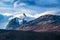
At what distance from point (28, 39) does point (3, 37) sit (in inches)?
1054

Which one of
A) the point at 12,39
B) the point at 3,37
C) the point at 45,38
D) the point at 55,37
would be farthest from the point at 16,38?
the point at 55,37

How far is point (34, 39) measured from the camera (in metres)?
155

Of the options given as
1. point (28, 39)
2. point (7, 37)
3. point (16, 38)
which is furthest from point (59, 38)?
point (7, 37)

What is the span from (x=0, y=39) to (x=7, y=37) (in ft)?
26.2

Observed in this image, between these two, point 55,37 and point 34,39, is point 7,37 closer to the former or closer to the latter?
point 34,39

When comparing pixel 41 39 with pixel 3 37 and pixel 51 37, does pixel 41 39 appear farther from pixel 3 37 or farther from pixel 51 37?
pixel 3 37

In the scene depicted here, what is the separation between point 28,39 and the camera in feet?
504

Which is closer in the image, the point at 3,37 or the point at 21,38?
the point at 21,38

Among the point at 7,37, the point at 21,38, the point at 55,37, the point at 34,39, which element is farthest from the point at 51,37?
the point at 7,37

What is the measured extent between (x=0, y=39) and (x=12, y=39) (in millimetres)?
11690

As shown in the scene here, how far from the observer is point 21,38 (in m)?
152

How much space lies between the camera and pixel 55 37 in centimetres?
16000

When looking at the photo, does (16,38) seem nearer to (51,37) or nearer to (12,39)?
(12,39)

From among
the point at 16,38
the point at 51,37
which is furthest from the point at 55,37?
the point at 16,38
